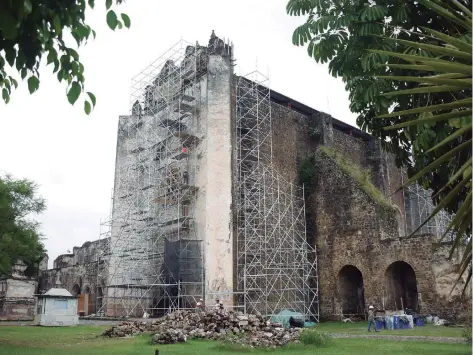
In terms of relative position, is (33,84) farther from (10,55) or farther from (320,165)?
(320,165)

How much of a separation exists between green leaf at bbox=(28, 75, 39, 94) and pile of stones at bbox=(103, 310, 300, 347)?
8.01m

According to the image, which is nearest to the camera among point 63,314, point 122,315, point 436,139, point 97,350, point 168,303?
point 436,139

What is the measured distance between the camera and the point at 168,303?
18844 millimetres

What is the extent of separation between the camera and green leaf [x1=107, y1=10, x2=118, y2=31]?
138 inches

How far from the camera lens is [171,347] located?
10.2 metres

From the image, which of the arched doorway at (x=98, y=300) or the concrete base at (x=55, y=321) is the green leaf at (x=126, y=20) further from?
the arched doorway at (x=98, y=300)

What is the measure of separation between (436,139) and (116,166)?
20.6 m

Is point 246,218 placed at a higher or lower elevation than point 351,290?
higher

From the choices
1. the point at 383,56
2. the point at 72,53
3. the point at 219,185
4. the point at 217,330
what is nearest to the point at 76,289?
the point at 219,185

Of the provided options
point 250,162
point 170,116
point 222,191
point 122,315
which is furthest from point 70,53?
point 122,315

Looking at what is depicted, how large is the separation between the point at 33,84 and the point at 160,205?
55.6ft

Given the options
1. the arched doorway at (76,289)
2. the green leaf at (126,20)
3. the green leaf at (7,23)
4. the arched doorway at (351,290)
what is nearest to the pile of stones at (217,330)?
the arched doorway at (351,290)

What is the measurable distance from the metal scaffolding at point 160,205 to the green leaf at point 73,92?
14.6 meters

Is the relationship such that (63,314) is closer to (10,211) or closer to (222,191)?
(10,211)
